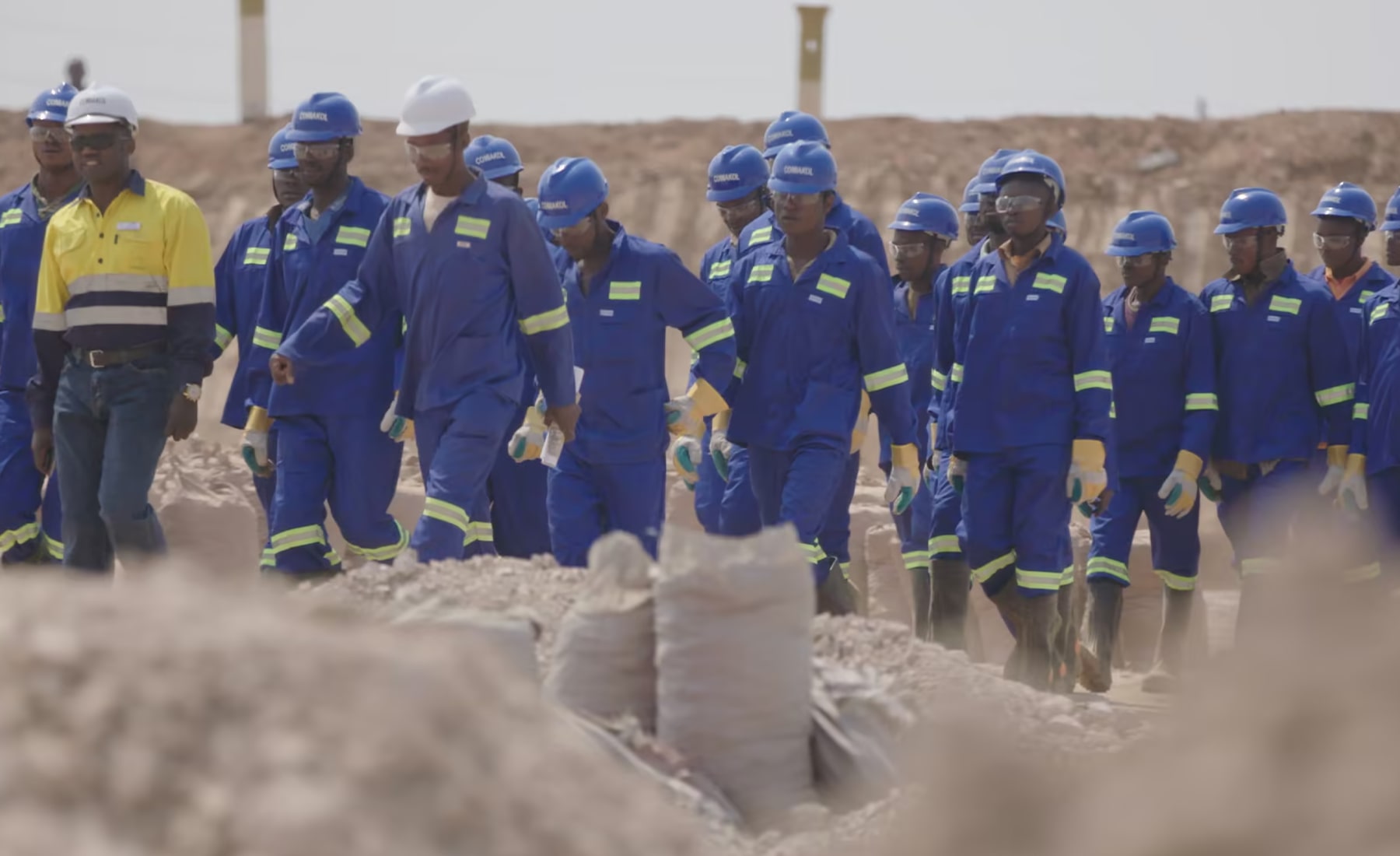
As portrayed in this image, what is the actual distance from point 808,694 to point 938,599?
4.56m

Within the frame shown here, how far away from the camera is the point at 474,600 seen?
6.51 meters

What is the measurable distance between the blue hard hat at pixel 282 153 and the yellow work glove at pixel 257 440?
1.30 m

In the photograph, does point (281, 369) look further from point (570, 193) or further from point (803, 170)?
point (803, 170)

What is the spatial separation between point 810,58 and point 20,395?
23.9 metres

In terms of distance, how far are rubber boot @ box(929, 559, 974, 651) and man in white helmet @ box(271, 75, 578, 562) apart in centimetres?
245

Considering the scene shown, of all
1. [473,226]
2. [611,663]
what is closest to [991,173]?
[473,226]

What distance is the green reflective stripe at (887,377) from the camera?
9.87m

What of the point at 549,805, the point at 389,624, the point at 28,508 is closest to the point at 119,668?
the point at 549,805

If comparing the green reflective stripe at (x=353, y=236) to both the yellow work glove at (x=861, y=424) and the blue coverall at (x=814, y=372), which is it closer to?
the blue coverall at (x=814, y=372)

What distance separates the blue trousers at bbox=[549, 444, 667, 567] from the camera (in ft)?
31.7

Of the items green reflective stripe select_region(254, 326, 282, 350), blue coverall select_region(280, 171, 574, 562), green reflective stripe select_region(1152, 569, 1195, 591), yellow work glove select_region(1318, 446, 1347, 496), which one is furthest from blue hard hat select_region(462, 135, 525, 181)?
yellow work glove select_region(1318, 446, 1347, 496)

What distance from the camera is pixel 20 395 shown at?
33.6 ft

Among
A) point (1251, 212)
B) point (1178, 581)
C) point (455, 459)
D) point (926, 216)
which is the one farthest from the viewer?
point (926, 216)

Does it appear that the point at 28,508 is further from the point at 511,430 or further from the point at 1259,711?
the point at 1259,711
